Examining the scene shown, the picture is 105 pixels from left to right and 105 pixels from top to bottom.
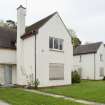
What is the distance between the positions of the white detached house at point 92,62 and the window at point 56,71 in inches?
614

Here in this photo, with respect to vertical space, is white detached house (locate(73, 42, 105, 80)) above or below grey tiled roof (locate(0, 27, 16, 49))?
below

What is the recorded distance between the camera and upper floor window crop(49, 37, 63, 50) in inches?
955

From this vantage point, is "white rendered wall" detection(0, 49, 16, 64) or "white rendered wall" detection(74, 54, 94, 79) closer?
"white rendered wall" detection(0, 49, 16, 64)

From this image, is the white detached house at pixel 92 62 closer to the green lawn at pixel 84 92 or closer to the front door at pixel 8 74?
the front door at pixel 8 74

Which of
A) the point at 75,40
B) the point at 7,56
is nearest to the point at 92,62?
the point at 7,56

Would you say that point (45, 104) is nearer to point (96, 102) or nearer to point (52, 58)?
point (96, 102)

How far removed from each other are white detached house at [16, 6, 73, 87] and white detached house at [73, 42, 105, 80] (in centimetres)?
1412

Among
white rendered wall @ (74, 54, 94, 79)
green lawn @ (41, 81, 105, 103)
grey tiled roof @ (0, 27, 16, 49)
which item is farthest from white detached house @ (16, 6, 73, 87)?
white rendered wall @ (74, 54, 94, 79)

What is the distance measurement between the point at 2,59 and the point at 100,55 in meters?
21.5

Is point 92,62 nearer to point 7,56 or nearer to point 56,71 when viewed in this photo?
point 56,71

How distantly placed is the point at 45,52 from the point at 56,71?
2.69 metres

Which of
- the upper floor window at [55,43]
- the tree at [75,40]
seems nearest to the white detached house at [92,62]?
the upper floor window at [55,43]

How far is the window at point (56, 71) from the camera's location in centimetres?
2389

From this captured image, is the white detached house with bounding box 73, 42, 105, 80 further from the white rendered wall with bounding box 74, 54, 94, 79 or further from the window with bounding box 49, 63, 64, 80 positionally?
the window with bounding box 49, 63, 64, 80
